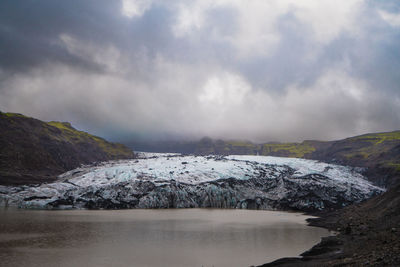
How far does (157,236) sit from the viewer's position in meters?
21.9

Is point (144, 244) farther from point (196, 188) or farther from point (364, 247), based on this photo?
point (196, 188)

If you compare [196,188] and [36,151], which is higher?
[36,151]

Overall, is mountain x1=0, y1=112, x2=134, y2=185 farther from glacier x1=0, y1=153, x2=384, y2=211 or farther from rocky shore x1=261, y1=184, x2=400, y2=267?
rocky shore x1=261, y1=184, x2=400, y2=267

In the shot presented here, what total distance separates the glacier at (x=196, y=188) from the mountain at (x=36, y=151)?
7.34 metres

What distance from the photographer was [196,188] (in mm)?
53406

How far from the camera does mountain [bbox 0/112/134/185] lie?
187 feet

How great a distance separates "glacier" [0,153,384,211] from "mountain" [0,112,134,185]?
7345 mm

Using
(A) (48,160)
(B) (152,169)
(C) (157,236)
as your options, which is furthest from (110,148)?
(C) (157,236)

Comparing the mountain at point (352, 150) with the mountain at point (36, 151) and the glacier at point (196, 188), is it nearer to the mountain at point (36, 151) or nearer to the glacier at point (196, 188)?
the glacier at point (196, 188)

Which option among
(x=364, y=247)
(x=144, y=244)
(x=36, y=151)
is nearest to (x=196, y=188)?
(x=144, y=244)

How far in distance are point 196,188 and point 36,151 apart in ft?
132

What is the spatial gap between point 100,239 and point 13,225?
10.3m

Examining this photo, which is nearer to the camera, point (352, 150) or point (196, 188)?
point (196, 188)

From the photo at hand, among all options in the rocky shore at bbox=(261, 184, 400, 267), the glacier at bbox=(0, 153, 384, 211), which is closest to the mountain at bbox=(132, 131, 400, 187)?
the glacier at bbox=(0, 153, 384, 211)
